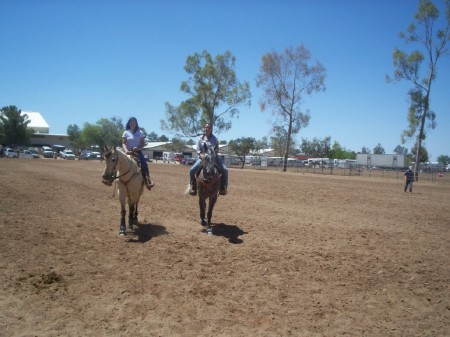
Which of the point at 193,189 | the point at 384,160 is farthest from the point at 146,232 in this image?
the point at 384,160

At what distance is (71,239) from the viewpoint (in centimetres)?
729

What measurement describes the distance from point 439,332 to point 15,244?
773 centimetres

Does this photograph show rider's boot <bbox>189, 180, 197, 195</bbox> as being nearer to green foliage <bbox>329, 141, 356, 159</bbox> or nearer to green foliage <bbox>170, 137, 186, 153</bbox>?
green foliage <bbox>170, 137, 186, 153</bbox>

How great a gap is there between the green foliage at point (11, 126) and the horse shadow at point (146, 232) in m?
79.3

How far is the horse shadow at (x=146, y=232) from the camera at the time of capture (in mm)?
7691

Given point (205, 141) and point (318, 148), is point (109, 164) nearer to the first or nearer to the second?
point (205, 141)

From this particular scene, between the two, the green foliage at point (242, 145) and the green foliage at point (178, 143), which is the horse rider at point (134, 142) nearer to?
the green foliage at point (178, 143)

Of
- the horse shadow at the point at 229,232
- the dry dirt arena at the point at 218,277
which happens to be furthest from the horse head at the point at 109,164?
the horse shadow at the point at 229,232

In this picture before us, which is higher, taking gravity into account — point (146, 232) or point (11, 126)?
point (11, 126)

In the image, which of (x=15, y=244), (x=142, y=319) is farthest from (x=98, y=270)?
(x=15, y=244)

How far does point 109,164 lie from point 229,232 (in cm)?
368

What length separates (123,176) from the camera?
8227mm

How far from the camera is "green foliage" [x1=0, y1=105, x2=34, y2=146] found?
236ft

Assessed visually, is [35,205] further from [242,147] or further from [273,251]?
[242,147]
